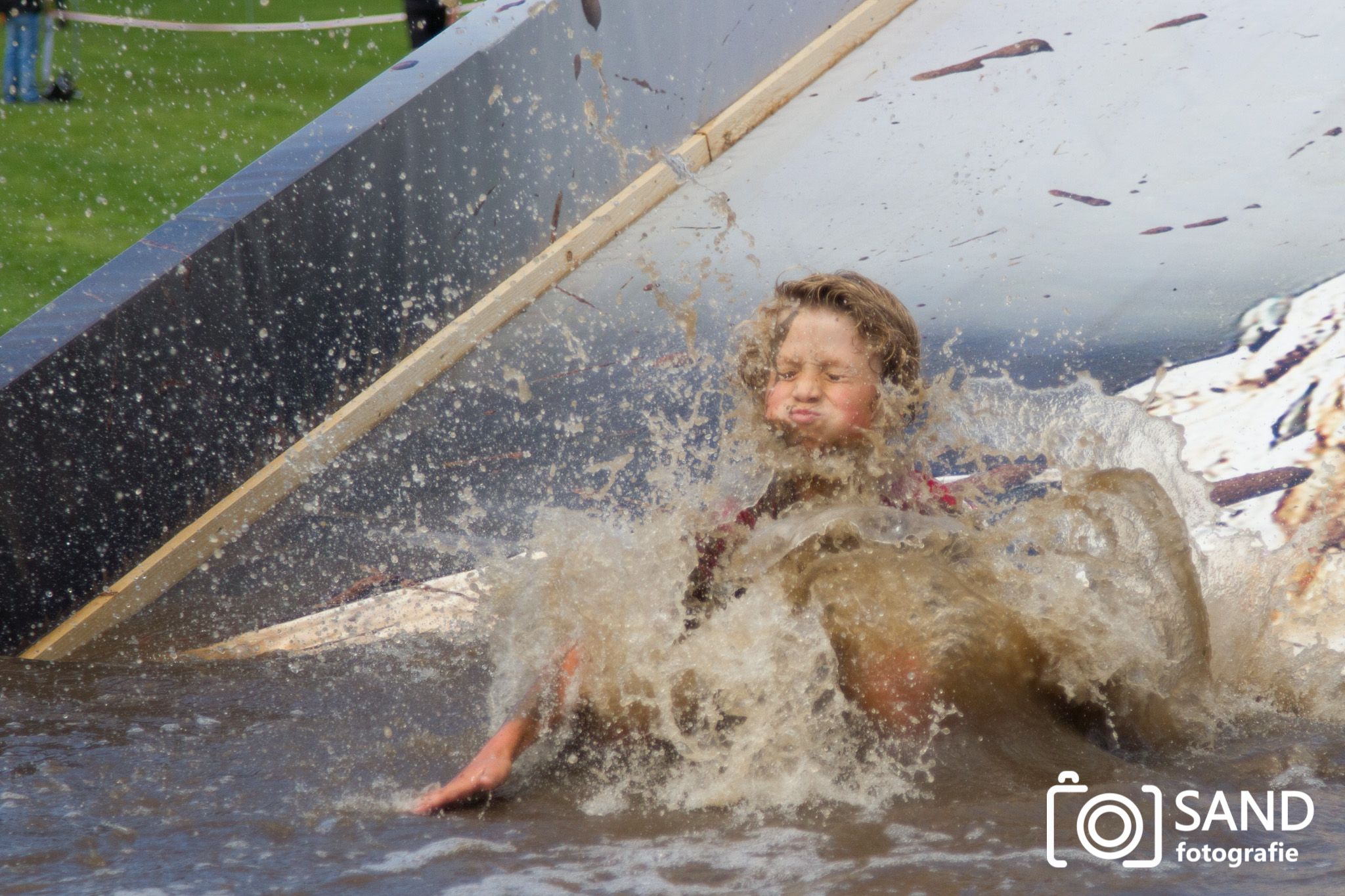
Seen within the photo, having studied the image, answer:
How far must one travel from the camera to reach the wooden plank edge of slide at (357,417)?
10.7 ft

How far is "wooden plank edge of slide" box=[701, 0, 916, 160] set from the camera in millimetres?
4773

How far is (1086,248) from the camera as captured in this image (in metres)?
3.88

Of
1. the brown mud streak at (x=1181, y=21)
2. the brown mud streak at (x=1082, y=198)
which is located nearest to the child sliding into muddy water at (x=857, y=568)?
the brown mud streak at (x=1082, y=198)

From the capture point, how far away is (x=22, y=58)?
8523 mm

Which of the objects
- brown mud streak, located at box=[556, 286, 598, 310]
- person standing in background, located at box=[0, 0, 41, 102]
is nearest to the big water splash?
brown mud streak, located at box=[556, 286, 598, 310]

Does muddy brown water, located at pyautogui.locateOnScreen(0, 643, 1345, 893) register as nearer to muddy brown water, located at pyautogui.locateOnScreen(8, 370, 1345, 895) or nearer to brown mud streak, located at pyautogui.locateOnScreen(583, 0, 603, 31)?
muddy brown water, located at pyautogui.locateOnScreen(8, 370, 1345, 895)

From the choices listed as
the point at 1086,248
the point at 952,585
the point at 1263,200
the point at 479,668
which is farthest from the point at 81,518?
the point at 1263,200

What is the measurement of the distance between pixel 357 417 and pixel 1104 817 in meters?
2.49

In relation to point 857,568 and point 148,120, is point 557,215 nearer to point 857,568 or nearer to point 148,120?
point 857,568

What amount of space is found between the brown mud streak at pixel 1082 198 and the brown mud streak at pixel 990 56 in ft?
2.77

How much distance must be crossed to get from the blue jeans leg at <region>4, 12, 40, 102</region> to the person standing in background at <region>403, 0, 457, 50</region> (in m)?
A: 3.72

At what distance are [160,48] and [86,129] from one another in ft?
7.89

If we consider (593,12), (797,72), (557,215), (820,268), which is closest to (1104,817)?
(820,268)

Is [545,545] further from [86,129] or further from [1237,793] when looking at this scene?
[86,129]
